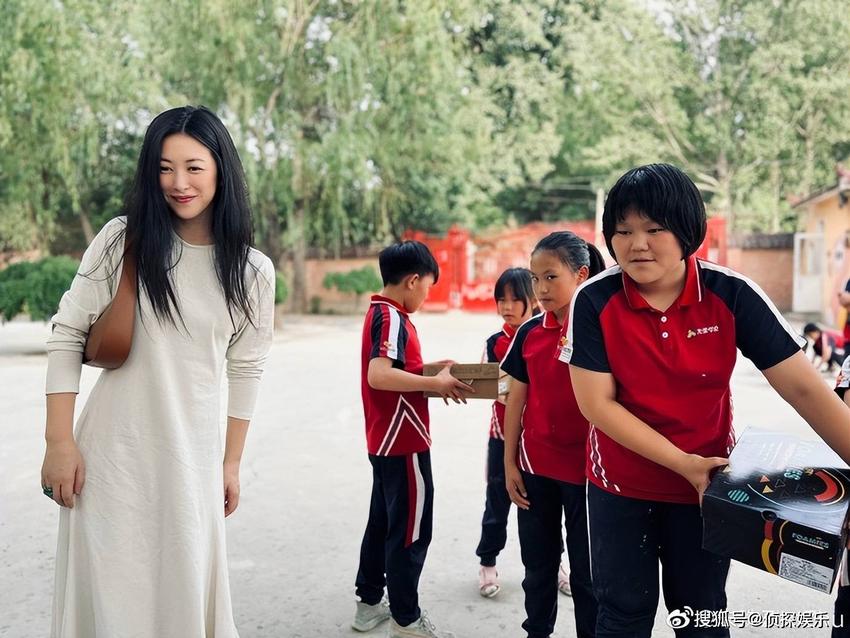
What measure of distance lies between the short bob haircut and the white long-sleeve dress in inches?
34.6

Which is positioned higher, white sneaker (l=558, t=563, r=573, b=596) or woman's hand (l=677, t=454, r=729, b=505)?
woman's hand (l=677, t=454, r=729, b=505)

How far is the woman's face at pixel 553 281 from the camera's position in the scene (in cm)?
208

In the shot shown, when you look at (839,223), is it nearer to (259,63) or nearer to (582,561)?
(259,63)

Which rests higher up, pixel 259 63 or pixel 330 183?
pixel 259 63

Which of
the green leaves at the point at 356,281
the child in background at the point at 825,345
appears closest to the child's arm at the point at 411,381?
the child in background at the point at 825,345

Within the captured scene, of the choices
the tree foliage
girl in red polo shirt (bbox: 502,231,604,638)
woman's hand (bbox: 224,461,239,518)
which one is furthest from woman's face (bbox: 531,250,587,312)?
the tree foliage

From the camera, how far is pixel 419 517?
2254mm

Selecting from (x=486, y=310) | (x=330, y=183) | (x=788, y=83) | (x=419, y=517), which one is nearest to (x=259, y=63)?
(x=330, y=183)

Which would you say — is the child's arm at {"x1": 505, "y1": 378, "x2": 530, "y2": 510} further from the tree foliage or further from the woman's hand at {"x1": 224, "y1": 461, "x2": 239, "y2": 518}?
the tree foliage

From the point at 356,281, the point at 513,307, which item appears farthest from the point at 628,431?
the point at 356,281

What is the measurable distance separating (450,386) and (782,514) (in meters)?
1.04

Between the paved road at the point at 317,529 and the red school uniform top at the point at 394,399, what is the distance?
0.65m

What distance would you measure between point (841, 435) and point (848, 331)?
4.63 m

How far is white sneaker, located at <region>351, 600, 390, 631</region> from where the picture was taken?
7.87 feet
